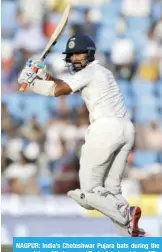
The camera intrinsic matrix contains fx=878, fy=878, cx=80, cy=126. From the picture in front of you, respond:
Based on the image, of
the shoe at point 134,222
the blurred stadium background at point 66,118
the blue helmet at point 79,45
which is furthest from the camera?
the blurred stadium background at point 66,118

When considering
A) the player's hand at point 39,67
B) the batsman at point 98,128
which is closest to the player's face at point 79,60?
the batsman at point 98,128

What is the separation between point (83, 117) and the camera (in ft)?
33.9

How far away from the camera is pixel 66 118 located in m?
10.4

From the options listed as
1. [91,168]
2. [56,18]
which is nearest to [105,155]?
[91,168]

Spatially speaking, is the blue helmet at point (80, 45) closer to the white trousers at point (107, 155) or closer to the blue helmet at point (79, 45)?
the blue helmet at point (79, 45)

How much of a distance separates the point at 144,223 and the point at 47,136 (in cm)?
176

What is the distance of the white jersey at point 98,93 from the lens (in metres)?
6.22

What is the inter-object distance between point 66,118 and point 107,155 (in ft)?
13.9

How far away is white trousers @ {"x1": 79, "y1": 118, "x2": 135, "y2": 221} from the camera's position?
6.19 m

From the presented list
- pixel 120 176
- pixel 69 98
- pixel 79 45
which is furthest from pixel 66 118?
pixel 79 45

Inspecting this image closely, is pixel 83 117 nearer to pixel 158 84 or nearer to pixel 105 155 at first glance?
pixel 158 84

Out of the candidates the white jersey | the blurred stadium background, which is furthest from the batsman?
the blurred stadium background

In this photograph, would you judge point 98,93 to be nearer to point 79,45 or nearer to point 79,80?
point 79,80

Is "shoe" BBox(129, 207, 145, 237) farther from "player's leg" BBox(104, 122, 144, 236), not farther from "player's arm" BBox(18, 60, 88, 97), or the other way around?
"player's arm" BBox(18, 60, 88, 97)
